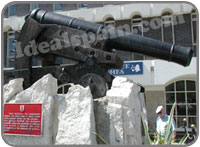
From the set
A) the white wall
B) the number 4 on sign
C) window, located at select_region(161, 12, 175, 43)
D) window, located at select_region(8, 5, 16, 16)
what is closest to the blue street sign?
the number 4 on sign

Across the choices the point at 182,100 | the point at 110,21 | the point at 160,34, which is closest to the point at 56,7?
the point at 110,21

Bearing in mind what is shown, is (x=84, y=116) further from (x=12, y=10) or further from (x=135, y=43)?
(x=12, y=10)

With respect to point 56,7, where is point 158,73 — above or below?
below

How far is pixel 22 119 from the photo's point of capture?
3744 mm

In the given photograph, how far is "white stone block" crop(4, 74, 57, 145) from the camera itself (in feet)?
11.7

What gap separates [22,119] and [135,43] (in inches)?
102

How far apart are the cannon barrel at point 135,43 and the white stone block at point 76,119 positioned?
6.32 feet

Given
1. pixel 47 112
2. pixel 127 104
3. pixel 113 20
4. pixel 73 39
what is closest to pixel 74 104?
pixel 47 112

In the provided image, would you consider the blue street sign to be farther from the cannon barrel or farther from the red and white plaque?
the red and white plaque

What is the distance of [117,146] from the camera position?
130 inches

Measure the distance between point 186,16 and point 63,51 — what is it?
9.33m

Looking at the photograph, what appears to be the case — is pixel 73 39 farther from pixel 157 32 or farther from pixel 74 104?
pixel 157 32

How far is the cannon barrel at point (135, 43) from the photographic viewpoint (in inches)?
189

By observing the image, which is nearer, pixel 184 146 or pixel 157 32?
pixel 184 146
